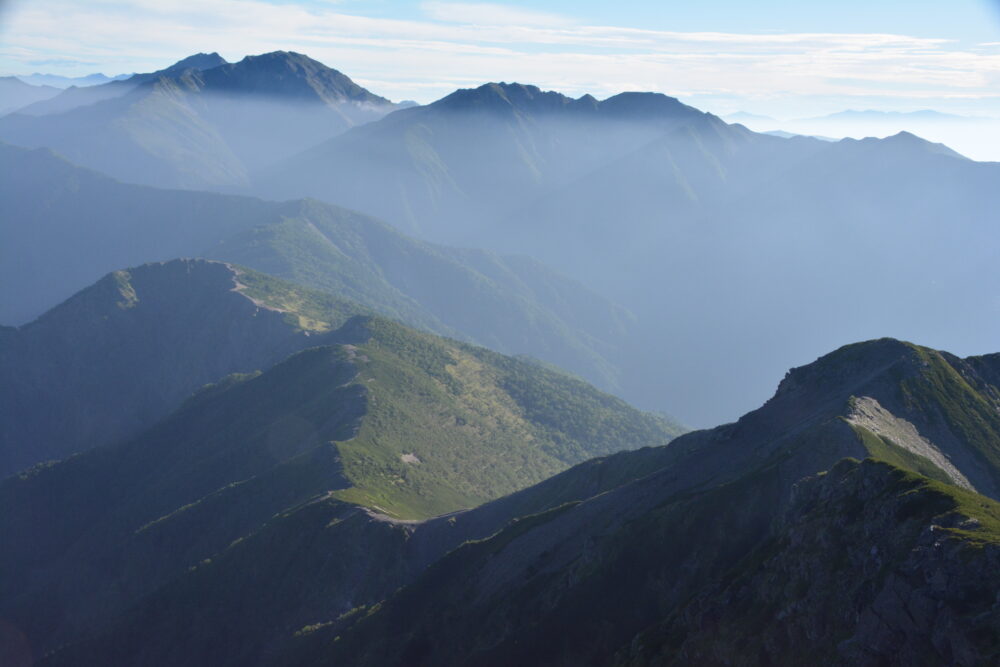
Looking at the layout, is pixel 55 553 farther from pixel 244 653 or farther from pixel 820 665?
pixel 820 665

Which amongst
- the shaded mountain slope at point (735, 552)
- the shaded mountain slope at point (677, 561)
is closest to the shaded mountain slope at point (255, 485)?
the shaded mountain slope at point (677, 561)

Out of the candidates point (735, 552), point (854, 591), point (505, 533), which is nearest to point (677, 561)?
point (735, 552)

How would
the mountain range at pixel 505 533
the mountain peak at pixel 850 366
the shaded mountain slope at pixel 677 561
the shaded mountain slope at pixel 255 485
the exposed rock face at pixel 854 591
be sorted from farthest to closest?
the shaded mountain slope at pixel 255 485, the mountain peak at pixel 850 366, the mountain range at pixel 505 533, the shaded mountain slope at pixel 677 561, the exposed rock face at pixel 854 591

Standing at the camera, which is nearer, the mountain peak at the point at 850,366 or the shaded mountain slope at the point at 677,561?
the shaded mountain slope at the point at 677,561

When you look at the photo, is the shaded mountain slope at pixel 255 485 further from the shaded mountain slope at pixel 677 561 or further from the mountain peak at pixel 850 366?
the mountain peak at pixel 850 366

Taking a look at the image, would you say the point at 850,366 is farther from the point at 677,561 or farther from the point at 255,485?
the point at 255,485

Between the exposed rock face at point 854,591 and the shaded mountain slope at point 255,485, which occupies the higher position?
the exposed rock face at point 854,591
